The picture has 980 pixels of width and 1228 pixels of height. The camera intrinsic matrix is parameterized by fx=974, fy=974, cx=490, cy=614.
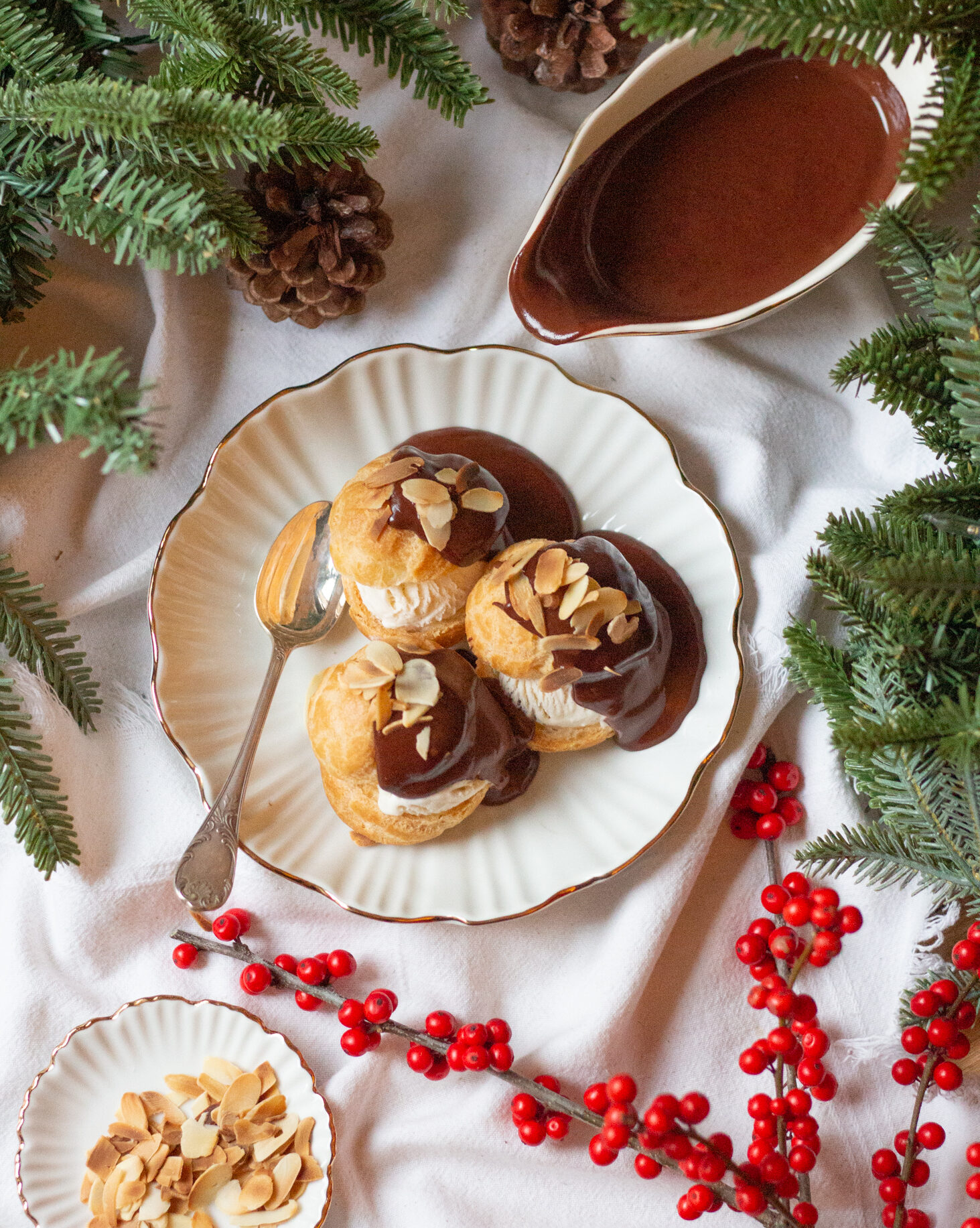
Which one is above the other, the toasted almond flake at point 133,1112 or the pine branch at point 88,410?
the pine branch at point 88,410

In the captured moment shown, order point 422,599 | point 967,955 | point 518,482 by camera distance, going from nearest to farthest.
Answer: point 967,955 < point 422,599 < point 518,482

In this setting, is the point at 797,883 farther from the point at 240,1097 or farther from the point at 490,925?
the point at 240,1097

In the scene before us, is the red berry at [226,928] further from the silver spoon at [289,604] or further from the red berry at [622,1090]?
the red berry at [622,1090]

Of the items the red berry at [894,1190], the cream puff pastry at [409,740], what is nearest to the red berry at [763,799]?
the cream puff pastry at [409,740]

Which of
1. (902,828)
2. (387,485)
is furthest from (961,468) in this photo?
(387,485)

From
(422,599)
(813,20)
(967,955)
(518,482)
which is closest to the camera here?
(813,20)

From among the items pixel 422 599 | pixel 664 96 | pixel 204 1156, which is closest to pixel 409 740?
pixel 422 599
